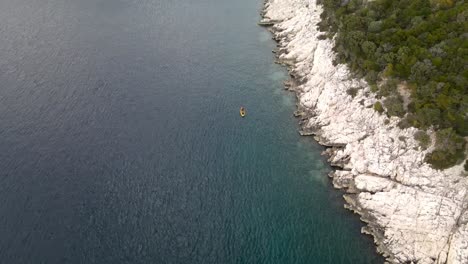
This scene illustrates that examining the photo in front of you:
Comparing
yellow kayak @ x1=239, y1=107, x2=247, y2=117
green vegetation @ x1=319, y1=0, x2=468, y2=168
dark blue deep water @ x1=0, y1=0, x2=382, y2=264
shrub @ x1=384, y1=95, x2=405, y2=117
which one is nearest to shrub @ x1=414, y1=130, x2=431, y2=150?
green vegetation @ x1=319, y1=0, x2=468, y2=168

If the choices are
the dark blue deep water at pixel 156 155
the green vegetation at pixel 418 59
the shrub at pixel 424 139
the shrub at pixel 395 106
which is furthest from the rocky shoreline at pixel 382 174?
the dark blue deep water at pixel 156 155

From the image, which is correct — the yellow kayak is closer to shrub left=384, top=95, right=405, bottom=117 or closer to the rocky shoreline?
the rocky shoreline

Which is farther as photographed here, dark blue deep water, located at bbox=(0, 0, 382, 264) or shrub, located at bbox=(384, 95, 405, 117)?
shrub, located at bbox=(384, 95, 405, 117)

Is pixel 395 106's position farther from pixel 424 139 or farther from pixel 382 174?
pixel 382 174

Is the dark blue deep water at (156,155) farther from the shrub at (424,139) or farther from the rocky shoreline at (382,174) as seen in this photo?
the shrub at (424,139)

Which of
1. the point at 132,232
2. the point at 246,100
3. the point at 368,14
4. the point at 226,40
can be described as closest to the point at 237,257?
the point at 132,232

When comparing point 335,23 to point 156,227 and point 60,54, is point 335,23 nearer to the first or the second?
point 156,227

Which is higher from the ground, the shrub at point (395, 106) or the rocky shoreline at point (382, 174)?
the shrub at point (395, 106)
